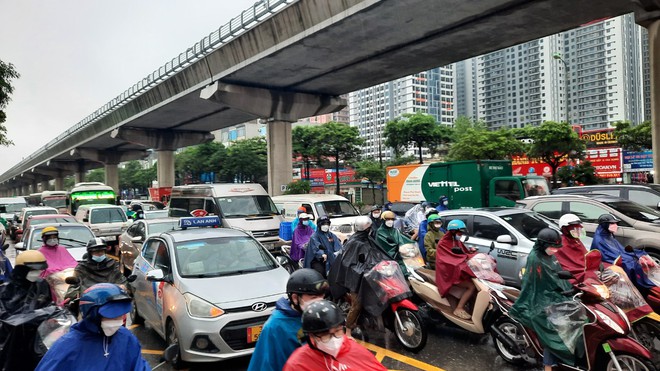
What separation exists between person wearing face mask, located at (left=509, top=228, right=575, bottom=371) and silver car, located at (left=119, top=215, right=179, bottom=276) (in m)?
8.33

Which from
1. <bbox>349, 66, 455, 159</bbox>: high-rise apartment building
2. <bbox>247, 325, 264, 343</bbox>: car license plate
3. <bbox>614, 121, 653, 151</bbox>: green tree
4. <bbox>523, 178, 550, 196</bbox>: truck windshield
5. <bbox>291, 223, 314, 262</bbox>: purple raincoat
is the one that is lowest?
<bbox>247, 325, 264, 343</bbox>: car license plate

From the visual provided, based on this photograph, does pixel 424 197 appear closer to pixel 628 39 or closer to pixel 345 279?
pixel 345 279

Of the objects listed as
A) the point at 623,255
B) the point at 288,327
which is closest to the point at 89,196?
the point at 623,255

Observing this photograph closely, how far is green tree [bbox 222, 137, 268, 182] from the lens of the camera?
54.6 m

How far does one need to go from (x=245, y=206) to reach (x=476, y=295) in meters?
9.30

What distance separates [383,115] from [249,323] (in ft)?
500

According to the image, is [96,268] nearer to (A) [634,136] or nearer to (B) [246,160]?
(A) [634,136]

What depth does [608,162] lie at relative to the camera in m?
43.4

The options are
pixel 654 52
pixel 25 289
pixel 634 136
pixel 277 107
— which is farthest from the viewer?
pixel 634 136

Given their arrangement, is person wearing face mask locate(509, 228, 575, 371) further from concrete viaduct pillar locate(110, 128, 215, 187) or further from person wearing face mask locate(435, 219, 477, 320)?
concrete viaduct pillar locate(110, 128, 215, 187)

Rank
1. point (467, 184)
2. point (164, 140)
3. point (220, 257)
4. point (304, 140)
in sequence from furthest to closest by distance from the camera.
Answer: point (304, 140), point (164, 140), point (467, 184), point (220, 257)

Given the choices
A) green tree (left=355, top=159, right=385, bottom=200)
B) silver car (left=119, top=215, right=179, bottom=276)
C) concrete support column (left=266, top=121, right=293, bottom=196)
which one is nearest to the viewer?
silver car (left=119, top=215, right=179, bottom=276)

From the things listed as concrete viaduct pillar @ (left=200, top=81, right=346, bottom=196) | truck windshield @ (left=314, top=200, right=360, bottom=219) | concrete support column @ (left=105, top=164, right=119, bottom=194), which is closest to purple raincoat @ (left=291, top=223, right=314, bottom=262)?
truck windshield @ (left=314, top=200, right=360, bottom=219)

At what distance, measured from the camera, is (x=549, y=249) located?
4.30m
